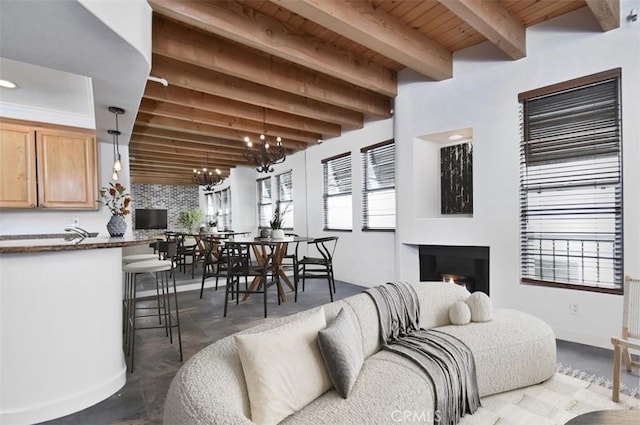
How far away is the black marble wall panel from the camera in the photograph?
372 cm

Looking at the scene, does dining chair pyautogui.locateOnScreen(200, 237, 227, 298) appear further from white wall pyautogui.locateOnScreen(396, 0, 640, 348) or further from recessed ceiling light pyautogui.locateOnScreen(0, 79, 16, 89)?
recessed ceiling light pyautogui.locateOnScreen(0, 79, 16, 89)

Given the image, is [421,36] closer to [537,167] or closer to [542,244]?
[537,167]

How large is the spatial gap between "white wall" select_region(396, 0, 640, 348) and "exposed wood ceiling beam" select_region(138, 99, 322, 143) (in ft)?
7.14

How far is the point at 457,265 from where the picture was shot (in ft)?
12.2

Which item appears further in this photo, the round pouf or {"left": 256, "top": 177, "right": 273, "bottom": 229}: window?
{"left": 256, "top": 177, "right": 273, "bottom": 229}: window

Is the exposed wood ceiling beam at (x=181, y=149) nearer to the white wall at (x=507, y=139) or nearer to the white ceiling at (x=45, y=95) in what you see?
the white ceiling at (x=45, y=95)

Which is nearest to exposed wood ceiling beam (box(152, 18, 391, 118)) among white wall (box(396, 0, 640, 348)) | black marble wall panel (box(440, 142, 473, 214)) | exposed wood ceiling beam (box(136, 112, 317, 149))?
white wall (box(396, 0, 640, 348))

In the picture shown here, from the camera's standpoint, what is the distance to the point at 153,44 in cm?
265

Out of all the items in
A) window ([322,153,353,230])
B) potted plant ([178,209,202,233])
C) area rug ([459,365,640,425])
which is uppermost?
window ([322,153,353,230])

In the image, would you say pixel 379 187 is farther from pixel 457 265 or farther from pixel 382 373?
pixel 382 373

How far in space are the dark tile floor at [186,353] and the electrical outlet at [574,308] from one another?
0.28m

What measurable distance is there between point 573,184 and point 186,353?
377 centimetres

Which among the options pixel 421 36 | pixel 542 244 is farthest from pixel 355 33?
pixel 542 244

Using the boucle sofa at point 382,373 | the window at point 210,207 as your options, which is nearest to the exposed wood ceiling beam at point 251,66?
the boucle sofa at point 382,373
